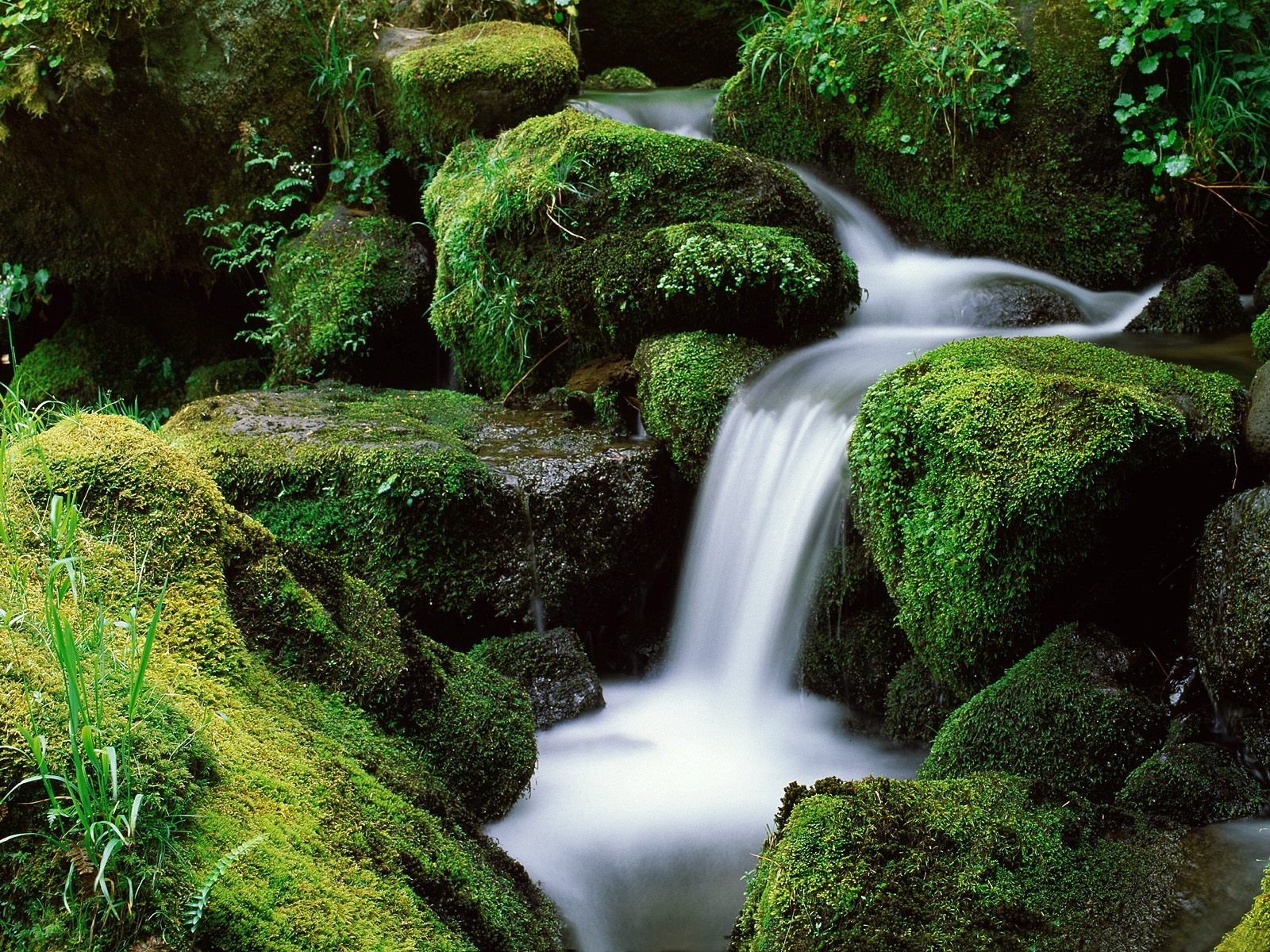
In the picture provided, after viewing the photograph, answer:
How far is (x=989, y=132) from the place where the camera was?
21.1ft

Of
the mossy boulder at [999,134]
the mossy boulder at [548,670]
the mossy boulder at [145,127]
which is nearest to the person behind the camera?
the mossy boulder at [548,670]

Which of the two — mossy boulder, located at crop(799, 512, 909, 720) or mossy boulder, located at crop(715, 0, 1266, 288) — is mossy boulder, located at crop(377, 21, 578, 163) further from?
mossy boulder, located at crop(799, 512, 909, 720)

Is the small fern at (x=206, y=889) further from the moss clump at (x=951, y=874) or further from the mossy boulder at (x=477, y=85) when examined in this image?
the mossy boulder at (x=477, y=85)

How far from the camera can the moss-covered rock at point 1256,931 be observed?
168cm

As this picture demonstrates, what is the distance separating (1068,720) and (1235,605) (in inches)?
23.1

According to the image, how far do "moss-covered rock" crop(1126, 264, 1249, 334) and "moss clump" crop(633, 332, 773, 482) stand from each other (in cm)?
212

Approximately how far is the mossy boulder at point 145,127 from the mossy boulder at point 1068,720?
6160 mm

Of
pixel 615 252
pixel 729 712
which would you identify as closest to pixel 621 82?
pixel 615 252

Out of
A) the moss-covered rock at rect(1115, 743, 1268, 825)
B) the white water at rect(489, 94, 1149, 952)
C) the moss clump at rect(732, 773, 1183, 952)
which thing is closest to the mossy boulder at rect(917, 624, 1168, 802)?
the moss-covered rock at rect(1115, 743, 1268, 825)

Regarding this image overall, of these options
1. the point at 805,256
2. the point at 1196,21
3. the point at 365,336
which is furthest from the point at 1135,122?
the point at 365,336

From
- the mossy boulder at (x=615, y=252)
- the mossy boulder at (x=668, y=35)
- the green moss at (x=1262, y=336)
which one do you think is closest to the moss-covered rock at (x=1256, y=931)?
the green moss at (x=1262, y=336)

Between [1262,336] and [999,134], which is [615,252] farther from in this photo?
[1262,336]

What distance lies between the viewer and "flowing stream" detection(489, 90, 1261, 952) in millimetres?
3303

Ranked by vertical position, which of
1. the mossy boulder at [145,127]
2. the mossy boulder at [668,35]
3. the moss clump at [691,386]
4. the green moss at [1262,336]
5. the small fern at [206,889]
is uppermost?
the mossy boulder at [668,35]
